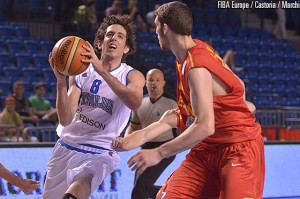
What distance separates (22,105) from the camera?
10.8 m

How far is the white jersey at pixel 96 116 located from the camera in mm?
4926

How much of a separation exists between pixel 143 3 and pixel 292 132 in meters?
7.14

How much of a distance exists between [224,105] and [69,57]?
4.42 ft

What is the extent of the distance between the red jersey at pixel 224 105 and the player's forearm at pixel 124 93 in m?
0.71

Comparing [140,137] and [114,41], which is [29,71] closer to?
[114,41]

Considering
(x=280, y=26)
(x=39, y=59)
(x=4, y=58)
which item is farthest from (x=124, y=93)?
(x=280, y=26)

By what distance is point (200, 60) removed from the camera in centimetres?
365

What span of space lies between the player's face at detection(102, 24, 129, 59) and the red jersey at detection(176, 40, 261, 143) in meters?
1.23

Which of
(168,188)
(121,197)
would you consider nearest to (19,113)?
(121,197)

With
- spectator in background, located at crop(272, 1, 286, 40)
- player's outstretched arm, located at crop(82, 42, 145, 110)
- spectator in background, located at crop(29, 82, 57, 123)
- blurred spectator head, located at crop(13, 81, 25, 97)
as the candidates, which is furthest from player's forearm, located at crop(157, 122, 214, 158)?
spectator in background, located at crop(272, 1, 286, 40)

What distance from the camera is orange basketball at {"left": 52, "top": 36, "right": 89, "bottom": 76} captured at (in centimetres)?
447

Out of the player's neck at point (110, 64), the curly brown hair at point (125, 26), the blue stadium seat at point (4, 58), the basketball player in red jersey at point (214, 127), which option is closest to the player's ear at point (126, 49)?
the curly brown hair at point (125, 26)

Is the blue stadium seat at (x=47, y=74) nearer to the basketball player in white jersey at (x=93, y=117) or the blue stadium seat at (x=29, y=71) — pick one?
the blue stadium seat at (x=29, y=71)

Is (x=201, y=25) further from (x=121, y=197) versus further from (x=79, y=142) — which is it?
(x=79, y=142)
